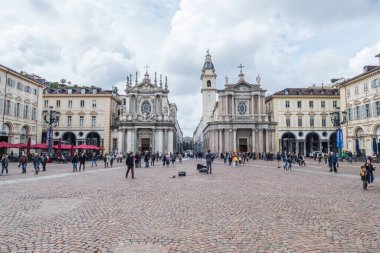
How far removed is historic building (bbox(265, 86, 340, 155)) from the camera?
6338 cm

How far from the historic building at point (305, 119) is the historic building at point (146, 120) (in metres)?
24.0

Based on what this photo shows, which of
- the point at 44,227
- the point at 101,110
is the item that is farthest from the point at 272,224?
the point at 101,110

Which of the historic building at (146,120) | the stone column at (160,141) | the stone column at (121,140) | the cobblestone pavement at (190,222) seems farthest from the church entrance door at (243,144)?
the cobblestone pavement at (190,222)

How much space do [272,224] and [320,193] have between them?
Result: 610 cm

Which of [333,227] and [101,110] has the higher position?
[101,110]

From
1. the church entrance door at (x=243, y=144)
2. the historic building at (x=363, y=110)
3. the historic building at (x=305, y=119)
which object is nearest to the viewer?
the historic building at (x=363, y=110)

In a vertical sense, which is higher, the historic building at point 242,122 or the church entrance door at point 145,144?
the historic building at point 242,122

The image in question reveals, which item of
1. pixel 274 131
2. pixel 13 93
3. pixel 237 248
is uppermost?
pixel 13 93

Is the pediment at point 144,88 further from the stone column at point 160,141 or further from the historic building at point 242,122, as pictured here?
the historic building at point 242,122

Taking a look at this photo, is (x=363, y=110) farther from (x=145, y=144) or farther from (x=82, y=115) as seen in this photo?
(x=82, y=115)

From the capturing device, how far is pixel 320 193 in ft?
40.4

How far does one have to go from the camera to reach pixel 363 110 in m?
42.4

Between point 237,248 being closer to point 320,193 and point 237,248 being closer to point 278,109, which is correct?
point 320,193

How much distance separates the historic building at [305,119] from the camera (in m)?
63.4
